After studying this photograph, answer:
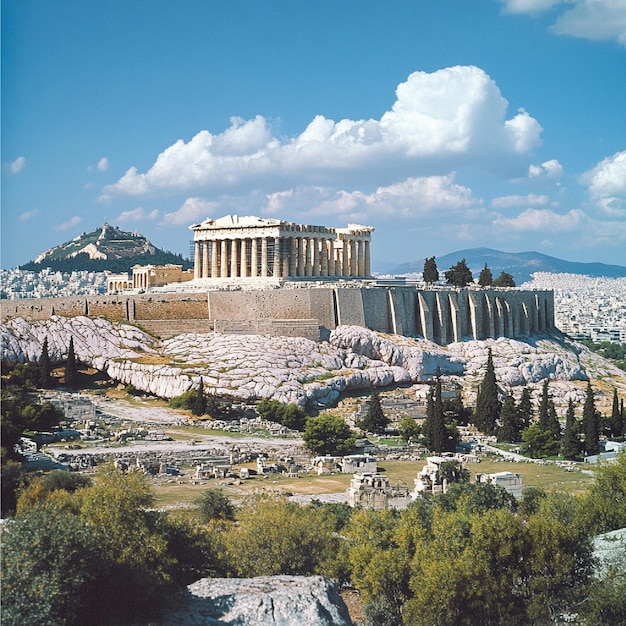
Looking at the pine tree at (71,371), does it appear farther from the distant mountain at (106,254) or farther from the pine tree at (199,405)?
the distant mountain at (106,254)

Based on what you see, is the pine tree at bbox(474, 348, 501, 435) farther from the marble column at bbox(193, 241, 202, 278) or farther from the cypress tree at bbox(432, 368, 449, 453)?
the marble column at bbox(193, 241, 202, 278)

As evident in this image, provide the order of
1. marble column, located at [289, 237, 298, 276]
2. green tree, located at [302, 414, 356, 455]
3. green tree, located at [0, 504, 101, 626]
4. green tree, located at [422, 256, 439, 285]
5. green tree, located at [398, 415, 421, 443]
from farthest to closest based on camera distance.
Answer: green tree, located at [422, 256, 439, 285] → marble column, located at [289, 237, 298, 276] → green tree, located at [398, 415, 421, 443] → green tree, located at [302, 414, 356, 455] → green tree, located at [0, 504, 101, 626]

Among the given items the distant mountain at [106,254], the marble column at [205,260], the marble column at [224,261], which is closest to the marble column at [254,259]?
the marble column at [224,261]

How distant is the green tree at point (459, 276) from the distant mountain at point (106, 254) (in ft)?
200

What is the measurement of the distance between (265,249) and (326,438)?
23.5m

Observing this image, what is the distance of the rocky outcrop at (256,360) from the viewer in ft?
147

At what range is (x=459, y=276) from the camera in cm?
6919

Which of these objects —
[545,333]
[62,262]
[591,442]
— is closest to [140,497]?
[591,442]

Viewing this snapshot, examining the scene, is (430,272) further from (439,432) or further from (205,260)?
(439,432)

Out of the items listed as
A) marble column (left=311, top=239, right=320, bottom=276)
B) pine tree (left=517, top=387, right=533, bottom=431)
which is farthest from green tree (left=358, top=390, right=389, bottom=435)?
marble column (left=311, top=239, right=320, bottom=276)

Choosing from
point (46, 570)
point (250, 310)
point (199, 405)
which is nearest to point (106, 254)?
point (250, 310)

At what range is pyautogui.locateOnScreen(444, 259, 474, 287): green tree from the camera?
68.9m

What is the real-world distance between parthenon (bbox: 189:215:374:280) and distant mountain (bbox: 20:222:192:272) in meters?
63.2

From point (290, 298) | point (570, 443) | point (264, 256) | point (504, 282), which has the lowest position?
point (570, 443)
